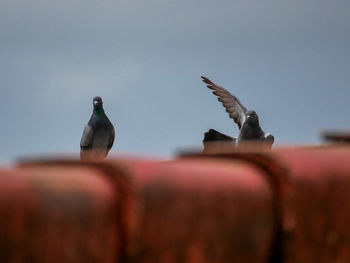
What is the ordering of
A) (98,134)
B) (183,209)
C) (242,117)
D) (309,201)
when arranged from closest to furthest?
(183,209)
(309,201)
(98,134)
(242,117)

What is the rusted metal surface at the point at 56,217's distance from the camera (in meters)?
1.23

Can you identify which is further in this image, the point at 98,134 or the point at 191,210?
the point at 98,134

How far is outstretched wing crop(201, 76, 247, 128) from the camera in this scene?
13630 millimetres

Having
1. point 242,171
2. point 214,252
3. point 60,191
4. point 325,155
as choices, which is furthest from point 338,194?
point 60,191

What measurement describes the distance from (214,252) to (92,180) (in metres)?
0.25

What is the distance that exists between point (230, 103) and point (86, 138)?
11.7 feet

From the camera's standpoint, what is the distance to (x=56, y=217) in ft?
4.18

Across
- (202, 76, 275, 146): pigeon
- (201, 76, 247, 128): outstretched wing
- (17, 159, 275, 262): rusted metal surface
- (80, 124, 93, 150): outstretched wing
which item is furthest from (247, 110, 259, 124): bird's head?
(17, 159, 275, 262): rusted metal surface

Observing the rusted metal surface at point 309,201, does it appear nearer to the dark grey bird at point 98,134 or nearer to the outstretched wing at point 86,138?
the dark grey bird at point 98,134

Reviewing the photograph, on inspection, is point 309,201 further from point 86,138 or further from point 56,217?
point 86,138

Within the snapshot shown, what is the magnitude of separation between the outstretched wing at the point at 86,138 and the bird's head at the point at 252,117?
2.19 metres

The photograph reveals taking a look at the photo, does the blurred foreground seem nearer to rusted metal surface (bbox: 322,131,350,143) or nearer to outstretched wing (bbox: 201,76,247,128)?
rusted metal surface (bbox: 322,131,350,143)

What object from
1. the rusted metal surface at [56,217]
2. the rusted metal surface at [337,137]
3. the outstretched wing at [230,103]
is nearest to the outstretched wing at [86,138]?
the outstretched wing at [230,103]

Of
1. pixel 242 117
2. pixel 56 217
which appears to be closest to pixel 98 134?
pixel 242 117
